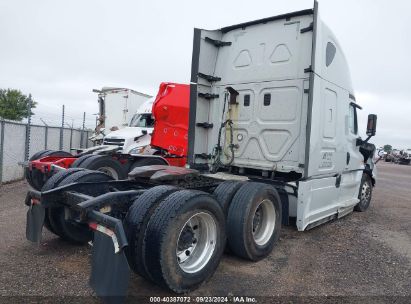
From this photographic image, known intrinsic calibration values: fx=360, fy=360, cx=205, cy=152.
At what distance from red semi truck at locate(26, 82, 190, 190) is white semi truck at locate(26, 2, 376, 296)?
100 inches

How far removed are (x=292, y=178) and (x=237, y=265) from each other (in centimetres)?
220

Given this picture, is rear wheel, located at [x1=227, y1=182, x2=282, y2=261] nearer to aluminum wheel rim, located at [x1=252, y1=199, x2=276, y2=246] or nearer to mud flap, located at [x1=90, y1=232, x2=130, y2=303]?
aluminum wheel rim, located at [x1=252, y1=199, x2=276, y2=246]

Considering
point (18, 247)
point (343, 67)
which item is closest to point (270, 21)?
point (343, 67)

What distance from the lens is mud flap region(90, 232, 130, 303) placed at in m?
3.09

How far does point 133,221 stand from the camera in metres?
3.59

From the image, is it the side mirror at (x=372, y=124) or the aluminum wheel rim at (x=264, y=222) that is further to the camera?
the side mirror at (x=372, y=124)

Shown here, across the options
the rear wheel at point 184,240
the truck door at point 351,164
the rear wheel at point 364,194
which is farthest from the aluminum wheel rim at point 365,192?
the rear wheel at point 184,240

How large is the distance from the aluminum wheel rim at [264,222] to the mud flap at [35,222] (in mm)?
2768

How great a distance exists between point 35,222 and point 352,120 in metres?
6.39

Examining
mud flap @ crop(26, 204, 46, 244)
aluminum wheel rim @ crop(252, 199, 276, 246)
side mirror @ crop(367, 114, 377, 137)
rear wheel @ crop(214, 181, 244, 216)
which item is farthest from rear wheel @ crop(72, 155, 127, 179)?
side mirror @ crop(367, 114, 377, 137)

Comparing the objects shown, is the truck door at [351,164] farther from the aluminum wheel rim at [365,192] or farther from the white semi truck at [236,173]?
the aluminum wheel rim at [365,192]

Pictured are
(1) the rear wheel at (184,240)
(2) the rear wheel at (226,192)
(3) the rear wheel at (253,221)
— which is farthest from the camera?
(2) the rear wheel at (226,192)

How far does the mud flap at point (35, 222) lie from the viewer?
4.30 m

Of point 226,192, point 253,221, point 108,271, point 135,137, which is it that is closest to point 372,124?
point 253,221
